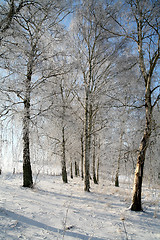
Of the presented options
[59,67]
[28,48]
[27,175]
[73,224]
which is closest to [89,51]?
[59,67]

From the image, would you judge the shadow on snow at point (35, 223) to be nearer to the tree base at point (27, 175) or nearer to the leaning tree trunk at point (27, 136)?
the leaning tree trunk at point (27, 136)

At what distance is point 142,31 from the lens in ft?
15.1

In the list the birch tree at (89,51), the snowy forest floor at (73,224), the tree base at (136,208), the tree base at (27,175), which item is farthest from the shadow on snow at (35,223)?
the birch tree at (89,51)

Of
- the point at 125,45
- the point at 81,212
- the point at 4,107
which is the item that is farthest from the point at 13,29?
the point at 125,45

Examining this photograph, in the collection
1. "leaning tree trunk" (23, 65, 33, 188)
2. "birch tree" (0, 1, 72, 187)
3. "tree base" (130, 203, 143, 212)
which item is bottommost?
"tree base" (130, 203, 143, 212)

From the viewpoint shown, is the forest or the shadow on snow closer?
the shadow on snow

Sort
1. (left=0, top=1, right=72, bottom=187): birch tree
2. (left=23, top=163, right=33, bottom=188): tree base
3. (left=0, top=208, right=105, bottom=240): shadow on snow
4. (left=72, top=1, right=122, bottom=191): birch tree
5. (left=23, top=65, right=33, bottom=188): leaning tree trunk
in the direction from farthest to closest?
(left=72, top=1, right=122, bottom=191): birch tree, (left=23, top=163, right=33, bottom=188): tree base, (left=23, top=65, right=33, bottom=188): leaning tree trunk, (left=0, top=1, right=72, bottom=187): birch tree, (left=0, top=208, right=105, bottom=240): shadow on snow

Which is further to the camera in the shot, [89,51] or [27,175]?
[89,51]

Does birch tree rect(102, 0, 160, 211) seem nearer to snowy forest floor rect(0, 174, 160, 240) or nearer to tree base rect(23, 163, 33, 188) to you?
snowy forest floor rect(0, 174, 160, 240)

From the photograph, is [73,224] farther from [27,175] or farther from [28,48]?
[28,48]

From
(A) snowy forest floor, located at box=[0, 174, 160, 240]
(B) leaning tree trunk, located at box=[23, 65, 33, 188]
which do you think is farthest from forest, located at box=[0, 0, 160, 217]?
(A) snowy forest floor, located at box=[0, 174, 160, 240]

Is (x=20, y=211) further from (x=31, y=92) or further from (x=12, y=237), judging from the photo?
(x=31, y=92)

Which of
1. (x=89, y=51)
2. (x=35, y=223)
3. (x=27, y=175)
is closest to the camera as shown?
(x=35, y=223)

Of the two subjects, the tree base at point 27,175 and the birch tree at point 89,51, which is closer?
the tree base at point 27,175
